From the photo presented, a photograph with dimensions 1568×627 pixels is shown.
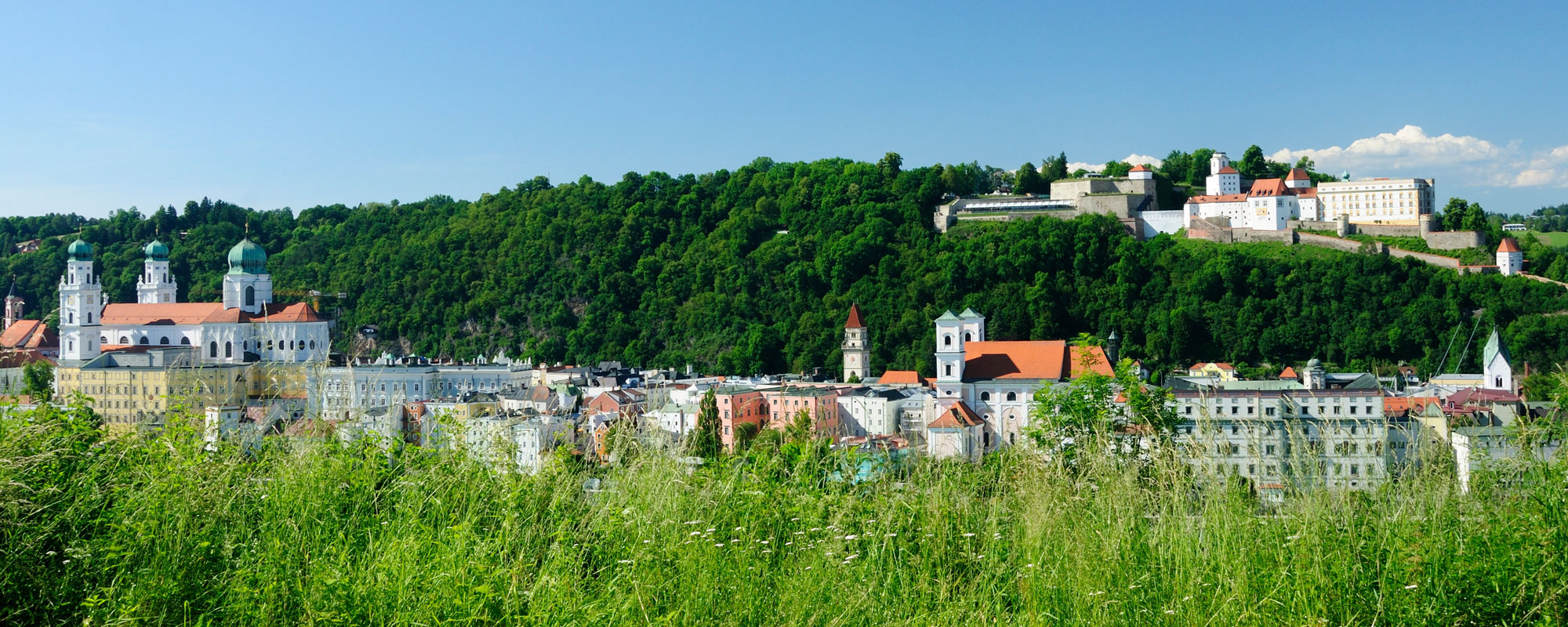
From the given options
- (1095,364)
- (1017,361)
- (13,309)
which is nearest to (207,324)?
(13,309)

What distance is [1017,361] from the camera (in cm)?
3238

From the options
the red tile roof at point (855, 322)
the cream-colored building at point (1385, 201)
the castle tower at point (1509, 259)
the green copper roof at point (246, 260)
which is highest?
the cream-colored building at point (1385, 201)

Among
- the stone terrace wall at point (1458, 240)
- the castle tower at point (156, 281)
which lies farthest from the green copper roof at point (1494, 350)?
the castle tower at point (156, 281)

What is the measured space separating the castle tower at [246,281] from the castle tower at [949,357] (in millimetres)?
26408

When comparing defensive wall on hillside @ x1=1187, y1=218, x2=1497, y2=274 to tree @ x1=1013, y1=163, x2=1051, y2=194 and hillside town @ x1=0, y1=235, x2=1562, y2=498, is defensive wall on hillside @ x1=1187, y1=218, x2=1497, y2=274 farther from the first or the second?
tree @ x1=1013, y1=163, x2=1051, y2=194

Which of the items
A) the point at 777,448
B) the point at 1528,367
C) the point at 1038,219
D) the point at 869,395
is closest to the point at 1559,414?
the point at 777,448

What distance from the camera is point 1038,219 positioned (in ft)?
168

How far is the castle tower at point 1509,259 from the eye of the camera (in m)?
43.7

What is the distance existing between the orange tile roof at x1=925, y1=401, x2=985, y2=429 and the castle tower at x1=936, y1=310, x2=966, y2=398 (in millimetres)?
2679

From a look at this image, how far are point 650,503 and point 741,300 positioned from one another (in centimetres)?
4862

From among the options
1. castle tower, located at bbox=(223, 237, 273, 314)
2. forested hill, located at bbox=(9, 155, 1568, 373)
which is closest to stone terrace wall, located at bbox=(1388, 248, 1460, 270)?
forested hill, located at bbox=(9, 155, 1568, 373)

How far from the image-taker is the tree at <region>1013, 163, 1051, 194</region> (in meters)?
59.0

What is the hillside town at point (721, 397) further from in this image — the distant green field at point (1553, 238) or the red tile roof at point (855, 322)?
the distant green field at point (1553, 238)

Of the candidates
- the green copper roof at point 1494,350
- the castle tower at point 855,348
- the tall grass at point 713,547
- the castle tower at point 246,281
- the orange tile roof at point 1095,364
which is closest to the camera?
the tall grass at point 713,547
